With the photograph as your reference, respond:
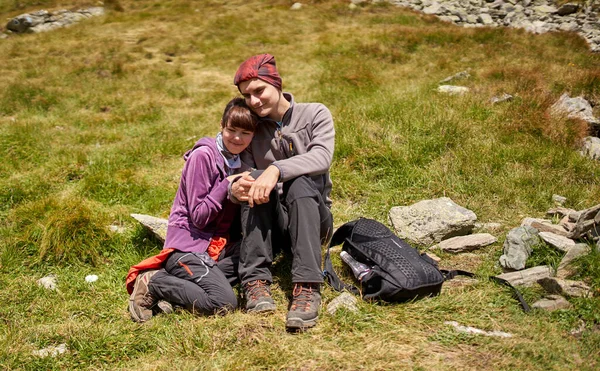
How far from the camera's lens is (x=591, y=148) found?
7.34 m

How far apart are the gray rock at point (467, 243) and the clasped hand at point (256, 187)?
2.20 meters

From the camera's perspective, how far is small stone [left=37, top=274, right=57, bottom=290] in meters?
4.82

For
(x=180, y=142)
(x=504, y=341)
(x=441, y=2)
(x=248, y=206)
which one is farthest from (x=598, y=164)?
(x=441, y=2)

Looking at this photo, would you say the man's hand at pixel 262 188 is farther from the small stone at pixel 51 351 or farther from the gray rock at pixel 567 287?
the gray rock at pixel 567 287

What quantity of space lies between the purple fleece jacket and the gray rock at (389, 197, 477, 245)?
1.98 meters

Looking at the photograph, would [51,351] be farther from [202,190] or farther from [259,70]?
[259,70]

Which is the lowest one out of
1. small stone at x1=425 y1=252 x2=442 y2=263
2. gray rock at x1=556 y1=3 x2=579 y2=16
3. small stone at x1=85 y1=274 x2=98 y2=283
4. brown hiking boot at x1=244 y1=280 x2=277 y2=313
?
small stone at x1=425 y1=252 x2=442 y2=263

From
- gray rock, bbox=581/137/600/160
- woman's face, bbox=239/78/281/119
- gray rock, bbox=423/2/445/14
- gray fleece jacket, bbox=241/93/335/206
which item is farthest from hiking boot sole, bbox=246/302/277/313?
gray rock, bbox=423/2/445/14

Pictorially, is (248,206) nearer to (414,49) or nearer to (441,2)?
(414,49)

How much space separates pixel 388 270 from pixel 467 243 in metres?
1.41

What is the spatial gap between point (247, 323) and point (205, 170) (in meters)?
1.41

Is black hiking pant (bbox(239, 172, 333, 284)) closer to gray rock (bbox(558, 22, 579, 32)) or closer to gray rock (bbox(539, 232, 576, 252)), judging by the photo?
Result: gray rock (bbox(539, 232, 576, 252))

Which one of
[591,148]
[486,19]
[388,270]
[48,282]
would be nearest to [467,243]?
[388,270]

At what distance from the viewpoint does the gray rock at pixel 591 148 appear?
7184 millimetres
